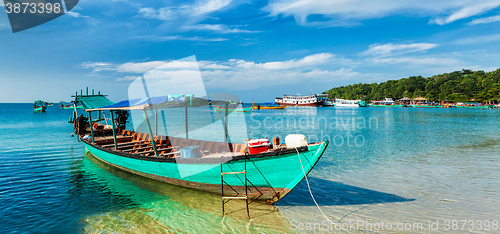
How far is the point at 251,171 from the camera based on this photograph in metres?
7.96

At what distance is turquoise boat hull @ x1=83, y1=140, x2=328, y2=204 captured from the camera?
7492 mm

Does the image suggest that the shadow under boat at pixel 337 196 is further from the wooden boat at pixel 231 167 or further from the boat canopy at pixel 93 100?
the boat canopy at pixel 93 100

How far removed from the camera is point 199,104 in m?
10.5

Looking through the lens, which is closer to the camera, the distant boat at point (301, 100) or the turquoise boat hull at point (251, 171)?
the turquoise boat hull at point (251, 171)

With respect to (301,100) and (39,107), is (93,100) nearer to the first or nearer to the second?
(39,107)

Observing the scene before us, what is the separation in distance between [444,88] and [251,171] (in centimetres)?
13221

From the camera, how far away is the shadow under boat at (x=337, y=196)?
880 cm

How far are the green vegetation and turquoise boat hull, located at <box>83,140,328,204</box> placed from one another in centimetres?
11157

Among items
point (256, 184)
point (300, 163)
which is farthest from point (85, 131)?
point (300, 163)

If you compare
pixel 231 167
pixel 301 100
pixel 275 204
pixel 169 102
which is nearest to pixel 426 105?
pixel 301 100

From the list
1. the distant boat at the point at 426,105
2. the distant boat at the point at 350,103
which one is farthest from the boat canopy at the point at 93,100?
the distant boat at the point at 426,105

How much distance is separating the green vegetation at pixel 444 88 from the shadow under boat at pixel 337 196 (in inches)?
4255

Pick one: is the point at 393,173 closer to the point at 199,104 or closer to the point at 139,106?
the point at 199,104

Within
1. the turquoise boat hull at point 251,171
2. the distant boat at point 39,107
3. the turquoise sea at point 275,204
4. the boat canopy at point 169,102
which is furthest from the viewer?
the distant boat at point 39,107
